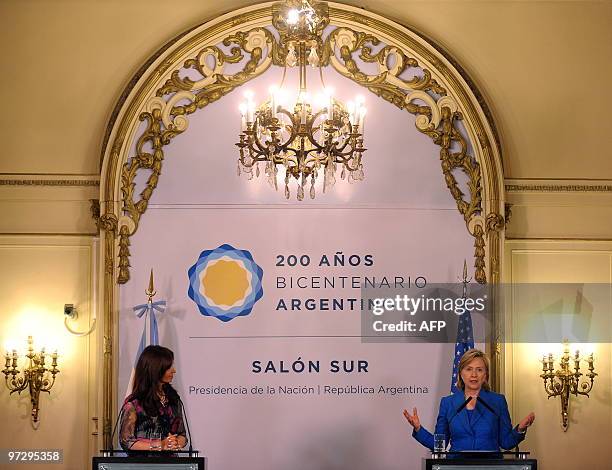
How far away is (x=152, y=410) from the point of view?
6.22m

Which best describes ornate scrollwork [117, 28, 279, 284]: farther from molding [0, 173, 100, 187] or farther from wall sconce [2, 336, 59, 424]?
wall sconce [2, 336, 59, 424]

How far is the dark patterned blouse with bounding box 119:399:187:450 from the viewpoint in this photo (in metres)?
6.12

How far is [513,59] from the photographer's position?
7.64m

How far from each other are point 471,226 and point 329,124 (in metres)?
2.18

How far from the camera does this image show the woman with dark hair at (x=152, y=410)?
606 centimetres

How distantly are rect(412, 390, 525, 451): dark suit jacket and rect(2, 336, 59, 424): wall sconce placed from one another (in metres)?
2.72

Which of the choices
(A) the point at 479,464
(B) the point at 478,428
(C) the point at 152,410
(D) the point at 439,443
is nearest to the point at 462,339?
(B) the point at 478,428

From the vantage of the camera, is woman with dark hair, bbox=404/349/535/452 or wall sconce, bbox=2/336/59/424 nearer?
woman with dark hair, bbox=404/349/535/452

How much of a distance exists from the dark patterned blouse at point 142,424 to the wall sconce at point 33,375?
1269mm

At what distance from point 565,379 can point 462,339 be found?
79 cm

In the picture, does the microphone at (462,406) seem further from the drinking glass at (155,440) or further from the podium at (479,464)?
the drinking glass at (155,440)

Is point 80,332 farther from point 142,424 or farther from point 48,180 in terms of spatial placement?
point 142,424

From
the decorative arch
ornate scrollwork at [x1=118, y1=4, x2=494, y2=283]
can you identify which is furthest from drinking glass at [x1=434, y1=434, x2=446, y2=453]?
ornate scrollwork at [x1=118, y1=4, x2=494, y2=283]

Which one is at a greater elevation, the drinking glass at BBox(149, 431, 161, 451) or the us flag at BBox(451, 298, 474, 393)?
the us flag at BBox(451, 298, 474, 393)
